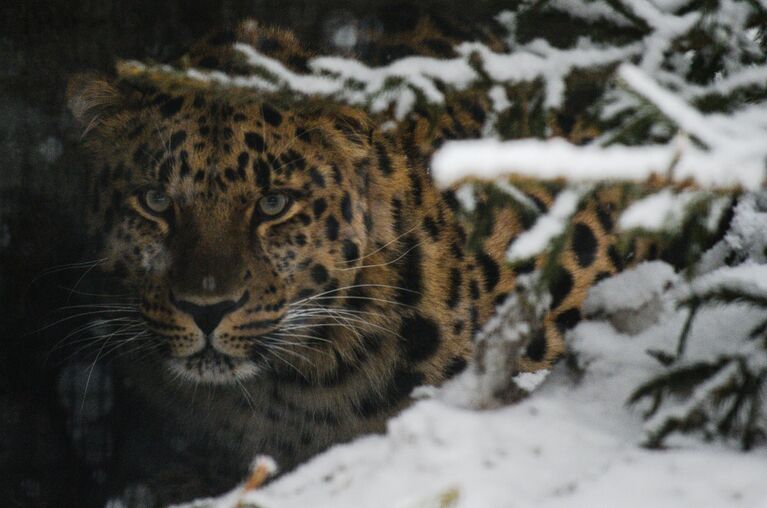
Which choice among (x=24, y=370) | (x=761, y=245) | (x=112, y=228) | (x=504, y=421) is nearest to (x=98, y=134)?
(x=112, y=228)

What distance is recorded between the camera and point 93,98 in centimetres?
282

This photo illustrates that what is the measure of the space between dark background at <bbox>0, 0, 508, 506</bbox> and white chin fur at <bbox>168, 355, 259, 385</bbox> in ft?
2.63

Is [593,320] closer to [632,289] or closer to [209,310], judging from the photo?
[632,289]

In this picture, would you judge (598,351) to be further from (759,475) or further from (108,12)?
(108,12)

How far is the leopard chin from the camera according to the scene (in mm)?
2576

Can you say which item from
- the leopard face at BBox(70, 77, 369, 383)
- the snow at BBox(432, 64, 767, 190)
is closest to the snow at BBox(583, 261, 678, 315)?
the snow at BBox(432, 64, 767, 190)

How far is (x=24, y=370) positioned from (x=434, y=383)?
169 cm

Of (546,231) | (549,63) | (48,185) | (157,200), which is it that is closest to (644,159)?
(546,231)

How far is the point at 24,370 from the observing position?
3342mm

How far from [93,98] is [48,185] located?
65 cm

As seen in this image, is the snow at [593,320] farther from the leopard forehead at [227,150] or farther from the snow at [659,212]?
the leopard forehead at [227,150]

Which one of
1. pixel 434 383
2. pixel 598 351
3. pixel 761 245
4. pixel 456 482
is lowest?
pixel 434 383

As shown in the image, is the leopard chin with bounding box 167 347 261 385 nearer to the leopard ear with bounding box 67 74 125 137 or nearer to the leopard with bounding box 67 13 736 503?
the leopard with bounding box 67 13 736 503

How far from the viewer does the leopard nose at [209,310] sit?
8.09 feet
